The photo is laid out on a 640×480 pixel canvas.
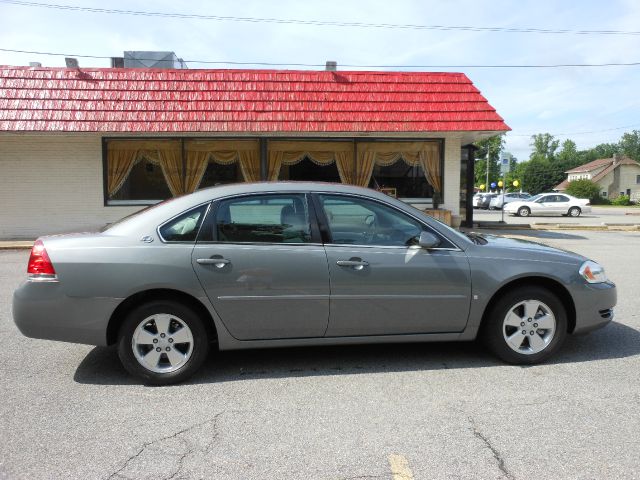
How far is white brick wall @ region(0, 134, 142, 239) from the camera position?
13.6 metres

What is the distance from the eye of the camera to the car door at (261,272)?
403 centimetres

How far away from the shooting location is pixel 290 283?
408 cm

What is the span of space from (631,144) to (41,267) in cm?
16290

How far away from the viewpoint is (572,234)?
16422mm

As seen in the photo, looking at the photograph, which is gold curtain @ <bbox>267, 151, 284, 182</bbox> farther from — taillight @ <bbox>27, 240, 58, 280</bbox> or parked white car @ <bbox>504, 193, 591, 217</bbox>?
parked white car @ <bbox>504, 193, 591, 217</bbox>

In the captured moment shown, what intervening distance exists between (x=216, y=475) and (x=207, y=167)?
12179mm

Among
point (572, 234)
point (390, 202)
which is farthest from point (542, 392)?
point (572, 234)

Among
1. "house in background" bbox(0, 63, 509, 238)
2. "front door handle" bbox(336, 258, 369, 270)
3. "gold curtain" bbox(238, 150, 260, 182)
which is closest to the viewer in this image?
"front door handle" bbox(336, 258, 369, 270)

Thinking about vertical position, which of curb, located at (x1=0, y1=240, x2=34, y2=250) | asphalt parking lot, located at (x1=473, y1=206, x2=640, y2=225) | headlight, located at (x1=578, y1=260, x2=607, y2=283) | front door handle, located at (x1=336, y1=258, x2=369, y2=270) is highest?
front door handle, located at (x1=336, y1=258, x2=369, y2=270)

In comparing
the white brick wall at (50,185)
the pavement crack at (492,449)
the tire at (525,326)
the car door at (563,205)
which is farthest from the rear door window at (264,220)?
the car door at (563,205)

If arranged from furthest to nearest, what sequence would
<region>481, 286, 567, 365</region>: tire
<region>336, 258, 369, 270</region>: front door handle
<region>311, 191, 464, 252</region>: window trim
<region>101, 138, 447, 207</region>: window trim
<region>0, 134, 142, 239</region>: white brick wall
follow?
1. <region>101, 138, 447, 207</region>: window trim
2. <region>0, 134, 142, 239</region>: white brick wall
3. <region>481, 286, 567, 365</region>: tire
4. <region>311, 191, 464, 252</region>: window trim
5. <region>336, 258, 369, 270</region>: front door handle

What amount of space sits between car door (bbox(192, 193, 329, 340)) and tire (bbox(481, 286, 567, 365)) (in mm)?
1471

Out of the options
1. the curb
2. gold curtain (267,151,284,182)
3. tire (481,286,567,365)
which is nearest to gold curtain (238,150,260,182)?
gold curtain (267,151,284,182)

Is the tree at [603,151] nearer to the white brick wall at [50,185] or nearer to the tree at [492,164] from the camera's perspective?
the tree at [492,164]
